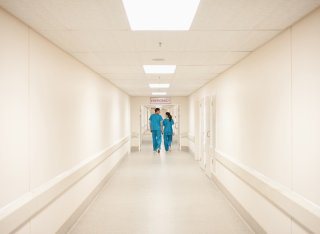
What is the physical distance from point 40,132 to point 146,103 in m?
9.65

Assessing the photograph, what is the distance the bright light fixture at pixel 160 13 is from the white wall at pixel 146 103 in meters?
9.78

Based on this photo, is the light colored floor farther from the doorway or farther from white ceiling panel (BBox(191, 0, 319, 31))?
white ceiling panel (BBox(191, 0, 319, 31))

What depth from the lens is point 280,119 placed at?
294 cm

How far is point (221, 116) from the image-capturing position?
227 inches

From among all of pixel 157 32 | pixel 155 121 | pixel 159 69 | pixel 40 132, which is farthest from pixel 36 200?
pixel 155 121

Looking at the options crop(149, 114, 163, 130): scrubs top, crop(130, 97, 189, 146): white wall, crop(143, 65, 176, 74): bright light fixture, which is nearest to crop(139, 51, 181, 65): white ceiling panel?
crop(143, 65, 176, 74): bright light fixture

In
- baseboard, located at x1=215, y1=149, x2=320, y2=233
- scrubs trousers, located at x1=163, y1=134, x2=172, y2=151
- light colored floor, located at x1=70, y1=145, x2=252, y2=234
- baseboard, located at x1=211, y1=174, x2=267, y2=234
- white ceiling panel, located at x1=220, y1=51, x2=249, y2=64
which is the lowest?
light colored floor, located at x1=70, y1=145, x2=252, y2=234

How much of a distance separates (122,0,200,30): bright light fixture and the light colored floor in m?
2.64

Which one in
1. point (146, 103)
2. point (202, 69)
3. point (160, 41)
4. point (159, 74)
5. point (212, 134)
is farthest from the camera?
point (146, 103)

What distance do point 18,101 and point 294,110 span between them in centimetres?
258

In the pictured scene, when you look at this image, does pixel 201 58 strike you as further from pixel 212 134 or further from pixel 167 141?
pixel 167 141

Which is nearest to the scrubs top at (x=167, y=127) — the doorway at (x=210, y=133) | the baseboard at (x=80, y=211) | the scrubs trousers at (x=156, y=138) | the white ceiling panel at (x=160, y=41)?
the scrubs trousers at (x=156, y=138)

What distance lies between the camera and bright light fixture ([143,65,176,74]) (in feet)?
16.3

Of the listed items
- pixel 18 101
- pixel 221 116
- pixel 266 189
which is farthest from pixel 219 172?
pixel 18 101
